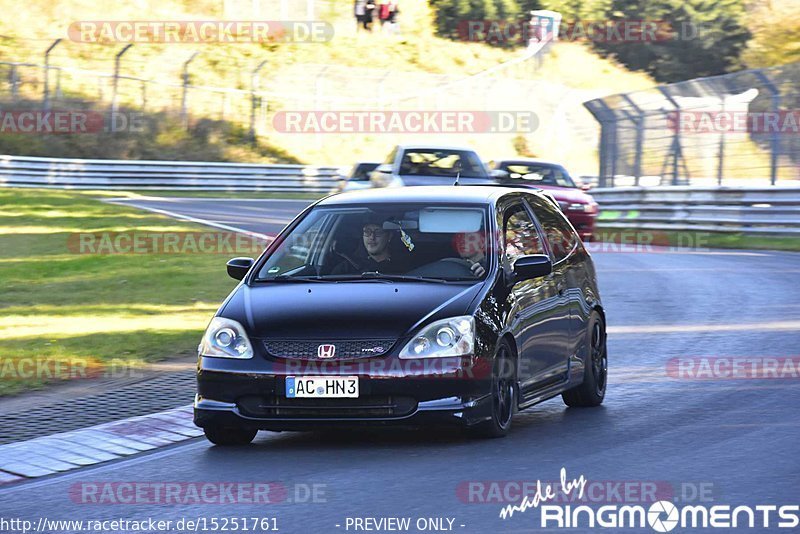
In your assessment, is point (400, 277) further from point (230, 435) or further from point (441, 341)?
point (230, 435)

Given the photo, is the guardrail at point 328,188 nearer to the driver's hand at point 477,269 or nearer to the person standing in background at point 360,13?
the driver's hand at point 477,269

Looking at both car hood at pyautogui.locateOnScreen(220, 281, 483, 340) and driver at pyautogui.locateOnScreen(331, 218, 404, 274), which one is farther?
driver at pyautogui.locateOnScreen(331, 218, 404, 274)

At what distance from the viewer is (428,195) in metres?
9.41

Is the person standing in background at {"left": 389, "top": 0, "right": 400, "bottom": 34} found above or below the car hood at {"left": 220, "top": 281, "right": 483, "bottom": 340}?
above

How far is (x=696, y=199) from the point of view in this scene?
29453mm

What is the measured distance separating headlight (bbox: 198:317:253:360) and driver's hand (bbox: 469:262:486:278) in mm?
1469

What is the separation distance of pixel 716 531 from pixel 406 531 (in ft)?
4.28

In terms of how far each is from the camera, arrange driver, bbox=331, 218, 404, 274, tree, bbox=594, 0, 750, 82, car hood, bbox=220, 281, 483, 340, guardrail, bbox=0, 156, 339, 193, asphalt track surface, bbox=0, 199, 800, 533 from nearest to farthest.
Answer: asphalt track surface, bbox=0, 199, 800, 533
car hood, bbox=220, 281, 483, 340
driver, bbox=331, 218, 404, 274
guardrail, bbox=0, 156, 339, 193
tree, bbox=594, 0, 750, 82

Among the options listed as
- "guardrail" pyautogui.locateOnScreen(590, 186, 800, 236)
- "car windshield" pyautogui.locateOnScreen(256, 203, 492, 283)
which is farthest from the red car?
"car windshield" pyautogui.locateOnScreen(256, 203, 492, 283)

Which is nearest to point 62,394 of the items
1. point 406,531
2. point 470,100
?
point 406,531

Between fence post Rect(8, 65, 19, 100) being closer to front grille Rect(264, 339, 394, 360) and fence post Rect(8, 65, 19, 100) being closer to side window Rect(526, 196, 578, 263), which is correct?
side window Rect(526, 196, 578, 263)

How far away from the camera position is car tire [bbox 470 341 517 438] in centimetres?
822

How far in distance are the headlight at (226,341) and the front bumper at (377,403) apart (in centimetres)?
15

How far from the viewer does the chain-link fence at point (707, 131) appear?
2625 centimetres
